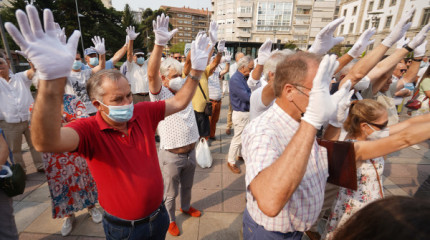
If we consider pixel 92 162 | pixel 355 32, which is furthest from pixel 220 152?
pixel 355 32

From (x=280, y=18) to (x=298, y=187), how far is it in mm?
64393

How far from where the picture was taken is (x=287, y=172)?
0.89 meters

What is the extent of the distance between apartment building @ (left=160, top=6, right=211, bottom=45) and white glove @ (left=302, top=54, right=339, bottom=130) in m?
96.6

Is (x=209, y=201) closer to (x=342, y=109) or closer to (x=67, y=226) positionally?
(x=67, y=226)

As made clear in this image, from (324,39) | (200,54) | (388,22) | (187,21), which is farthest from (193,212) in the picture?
(187,21)

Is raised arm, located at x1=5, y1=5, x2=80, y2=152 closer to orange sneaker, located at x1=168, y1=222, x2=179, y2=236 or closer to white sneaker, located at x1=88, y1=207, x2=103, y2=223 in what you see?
orange sneaker, located at x1=168, y1=222, x2=179, y2=236

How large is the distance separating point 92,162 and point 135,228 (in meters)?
0.62

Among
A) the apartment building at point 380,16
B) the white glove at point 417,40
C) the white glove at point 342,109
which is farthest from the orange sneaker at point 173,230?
the apartment building at point 380,16

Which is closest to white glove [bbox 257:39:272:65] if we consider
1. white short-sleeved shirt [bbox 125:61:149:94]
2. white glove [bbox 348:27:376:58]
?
white glove [bbox 348:27:376:58]

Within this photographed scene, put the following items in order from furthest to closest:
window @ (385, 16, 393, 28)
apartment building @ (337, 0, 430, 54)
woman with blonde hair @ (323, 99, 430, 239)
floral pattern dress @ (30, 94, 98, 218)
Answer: window @ (385, 16, 393, 28)
apartment building @ (337, 0, 430, 54)
floral pattern dress @ (30, 94, 98, 218)
woman with blonde hair @ (323, 99, 430, 239)

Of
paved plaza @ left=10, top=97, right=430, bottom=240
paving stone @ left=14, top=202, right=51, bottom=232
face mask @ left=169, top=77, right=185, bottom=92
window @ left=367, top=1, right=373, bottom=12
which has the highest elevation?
window @ left=367, top=1, right=373, bottom=12

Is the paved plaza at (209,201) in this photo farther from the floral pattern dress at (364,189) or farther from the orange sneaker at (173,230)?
the floral pattern dress at (364,189)

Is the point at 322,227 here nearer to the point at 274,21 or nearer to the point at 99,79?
the point at 99,79

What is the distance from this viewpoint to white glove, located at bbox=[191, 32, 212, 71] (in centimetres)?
193
